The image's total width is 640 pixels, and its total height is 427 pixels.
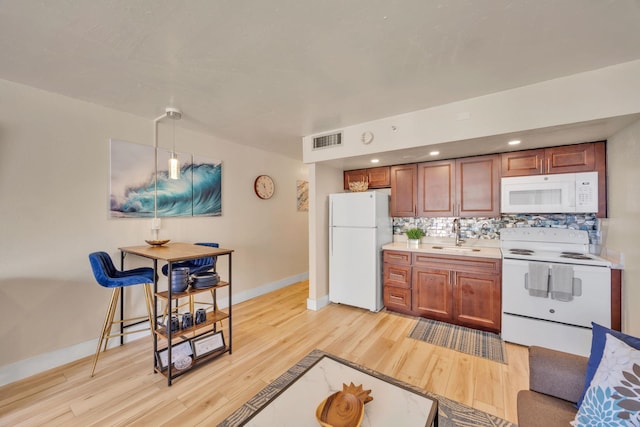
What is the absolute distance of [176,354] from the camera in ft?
6.97

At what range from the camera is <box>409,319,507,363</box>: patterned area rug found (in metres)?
2.44

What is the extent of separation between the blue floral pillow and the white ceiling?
1656mm

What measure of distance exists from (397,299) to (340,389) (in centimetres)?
223

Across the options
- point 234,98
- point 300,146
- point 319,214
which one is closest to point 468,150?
point 319,214

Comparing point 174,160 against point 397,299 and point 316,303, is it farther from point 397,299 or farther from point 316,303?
point 397,299

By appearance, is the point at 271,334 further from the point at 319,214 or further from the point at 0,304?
the point at 0,304

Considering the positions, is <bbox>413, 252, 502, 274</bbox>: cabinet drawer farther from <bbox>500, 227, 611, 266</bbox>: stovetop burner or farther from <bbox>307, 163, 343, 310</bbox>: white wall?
<bbox>307, 163, 343, 310</bbox>: white wall

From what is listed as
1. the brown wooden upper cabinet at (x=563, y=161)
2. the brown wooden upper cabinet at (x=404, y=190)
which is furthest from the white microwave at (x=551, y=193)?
the brown wooden upper cabinet at (x=404, y=190)

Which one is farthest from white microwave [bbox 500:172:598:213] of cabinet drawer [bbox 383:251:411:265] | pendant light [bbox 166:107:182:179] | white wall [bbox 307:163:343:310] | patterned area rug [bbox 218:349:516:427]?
pendant light [bbox 166:107:182:179]

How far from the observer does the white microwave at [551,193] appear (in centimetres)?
250

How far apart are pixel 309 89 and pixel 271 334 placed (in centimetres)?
252

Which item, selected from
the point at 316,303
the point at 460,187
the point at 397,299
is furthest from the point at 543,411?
the point at 316,303

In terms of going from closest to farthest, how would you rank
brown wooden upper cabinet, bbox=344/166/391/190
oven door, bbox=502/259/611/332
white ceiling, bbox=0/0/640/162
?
white ceiling, bbox=0/0/640/162
oven door, bbox=502/259/611/332
brown wooden upper cabinet, bbox=344/166/391/190

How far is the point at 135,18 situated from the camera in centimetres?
139
